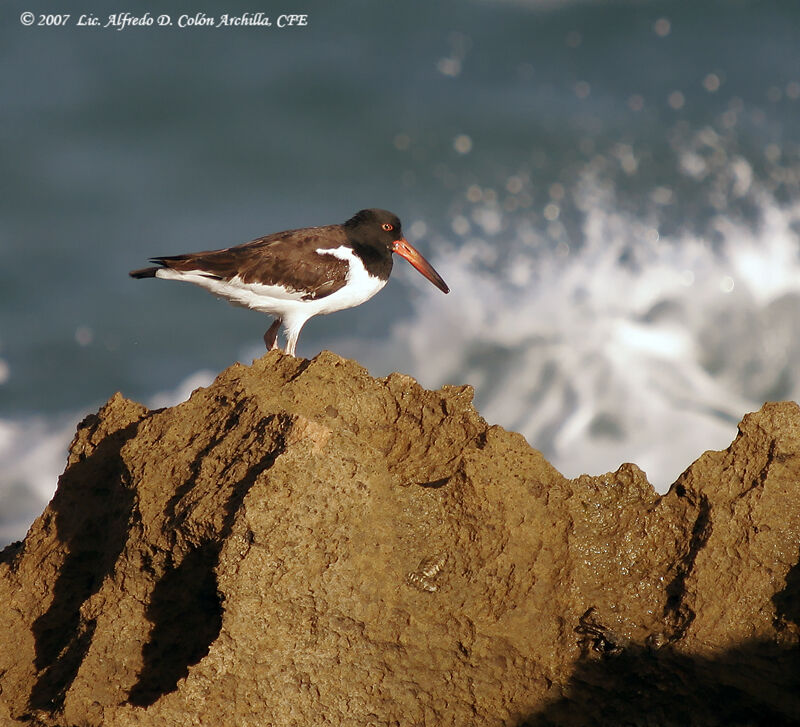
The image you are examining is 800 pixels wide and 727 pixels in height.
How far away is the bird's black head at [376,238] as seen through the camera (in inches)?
363

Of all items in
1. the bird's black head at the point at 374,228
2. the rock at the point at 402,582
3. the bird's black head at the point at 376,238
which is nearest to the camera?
the rock at the point at 402,582

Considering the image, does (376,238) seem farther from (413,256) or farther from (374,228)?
(413,256)

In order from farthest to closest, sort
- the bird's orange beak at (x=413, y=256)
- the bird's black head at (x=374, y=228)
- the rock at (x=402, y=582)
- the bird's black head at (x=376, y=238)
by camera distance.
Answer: the bird's orange beak at (x=413, y=256) < the bird's black head at (x=374, y=228) < the bird's black head at (x=376, y=238) < the rock at (x=402, y=582)

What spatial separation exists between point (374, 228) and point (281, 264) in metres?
1.08

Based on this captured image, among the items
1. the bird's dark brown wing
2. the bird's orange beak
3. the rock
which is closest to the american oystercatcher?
the bird's dark brown wing

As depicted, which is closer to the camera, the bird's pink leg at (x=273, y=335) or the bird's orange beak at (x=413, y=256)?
the bird's pink leg at (x=273, y=335)

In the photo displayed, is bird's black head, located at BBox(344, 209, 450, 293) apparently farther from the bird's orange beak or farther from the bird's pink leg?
the bird's pink leg

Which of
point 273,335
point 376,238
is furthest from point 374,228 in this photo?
point 273,335

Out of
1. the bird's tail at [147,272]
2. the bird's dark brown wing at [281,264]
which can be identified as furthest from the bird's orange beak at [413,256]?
the bird's tail at [147,272]

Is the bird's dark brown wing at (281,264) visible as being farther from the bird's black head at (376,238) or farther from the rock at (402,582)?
the rock at (402,582)

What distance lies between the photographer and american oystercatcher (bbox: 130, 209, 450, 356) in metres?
8.66

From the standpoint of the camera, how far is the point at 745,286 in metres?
14.4

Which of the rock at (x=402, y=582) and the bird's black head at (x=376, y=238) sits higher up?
the bird's black head at (x=376, y=238)

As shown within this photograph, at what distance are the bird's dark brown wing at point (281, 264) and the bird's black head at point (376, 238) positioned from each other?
0.98 feet
